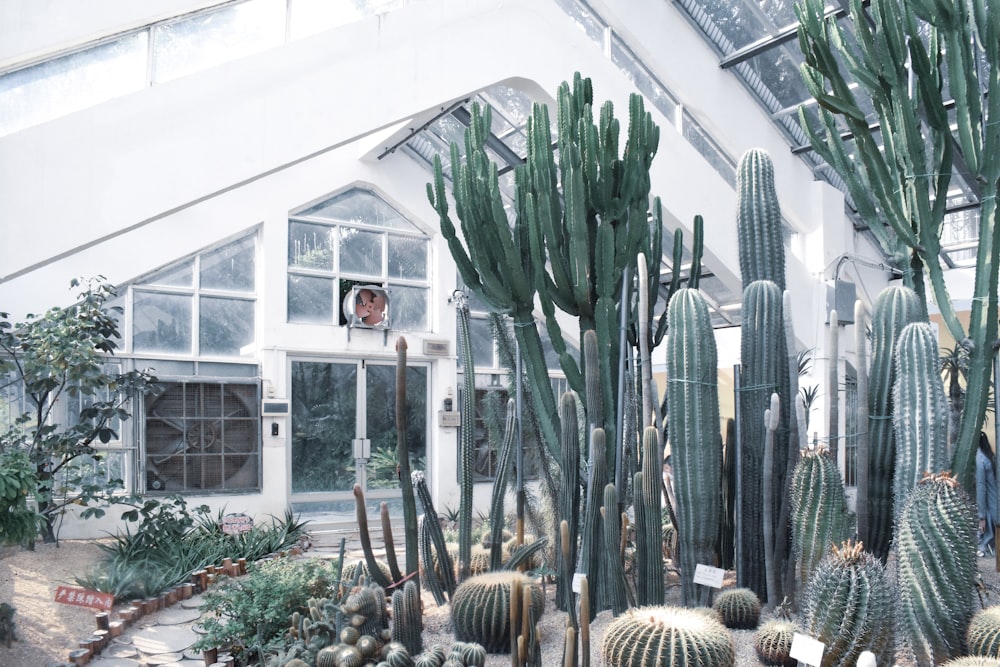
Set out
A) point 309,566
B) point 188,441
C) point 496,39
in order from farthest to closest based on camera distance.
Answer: point 188,441 < point 496,39 < point 309,566

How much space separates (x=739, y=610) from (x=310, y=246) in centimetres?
667

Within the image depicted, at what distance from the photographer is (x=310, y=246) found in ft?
30.1

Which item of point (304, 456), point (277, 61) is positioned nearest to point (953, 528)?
point (277, 61)

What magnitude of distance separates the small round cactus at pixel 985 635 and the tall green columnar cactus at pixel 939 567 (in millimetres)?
70

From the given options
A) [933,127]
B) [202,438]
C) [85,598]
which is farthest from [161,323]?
[933,127]

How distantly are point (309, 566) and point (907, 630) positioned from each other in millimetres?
3129

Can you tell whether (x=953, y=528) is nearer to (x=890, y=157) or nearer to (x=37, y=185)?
(x=890, y=157)

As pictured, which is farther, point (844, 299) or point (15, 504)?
point (844, 299)

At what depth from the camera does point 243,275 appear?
28.8ft

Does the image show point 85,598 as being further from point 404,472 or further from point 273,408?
point 273,408

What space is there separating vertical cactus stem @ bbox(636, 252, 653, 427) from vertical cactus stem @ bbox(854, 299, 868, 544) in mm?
1001

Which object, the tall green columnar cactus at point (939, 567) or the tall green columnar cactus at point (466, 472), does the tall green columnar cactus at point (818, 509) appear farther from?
the tall green columnar cactus at point (466, 472)

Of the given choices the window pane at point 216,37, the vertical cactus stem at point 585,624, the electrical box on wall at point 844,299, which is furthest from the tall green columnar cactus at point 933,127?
the electrical box on wall at point 844,299

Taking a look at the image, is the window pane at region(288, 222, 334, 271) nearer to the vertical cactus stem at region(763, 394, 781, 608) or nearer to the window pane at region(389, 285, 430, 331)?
the window pane at region(389, 285, 430, 331)
